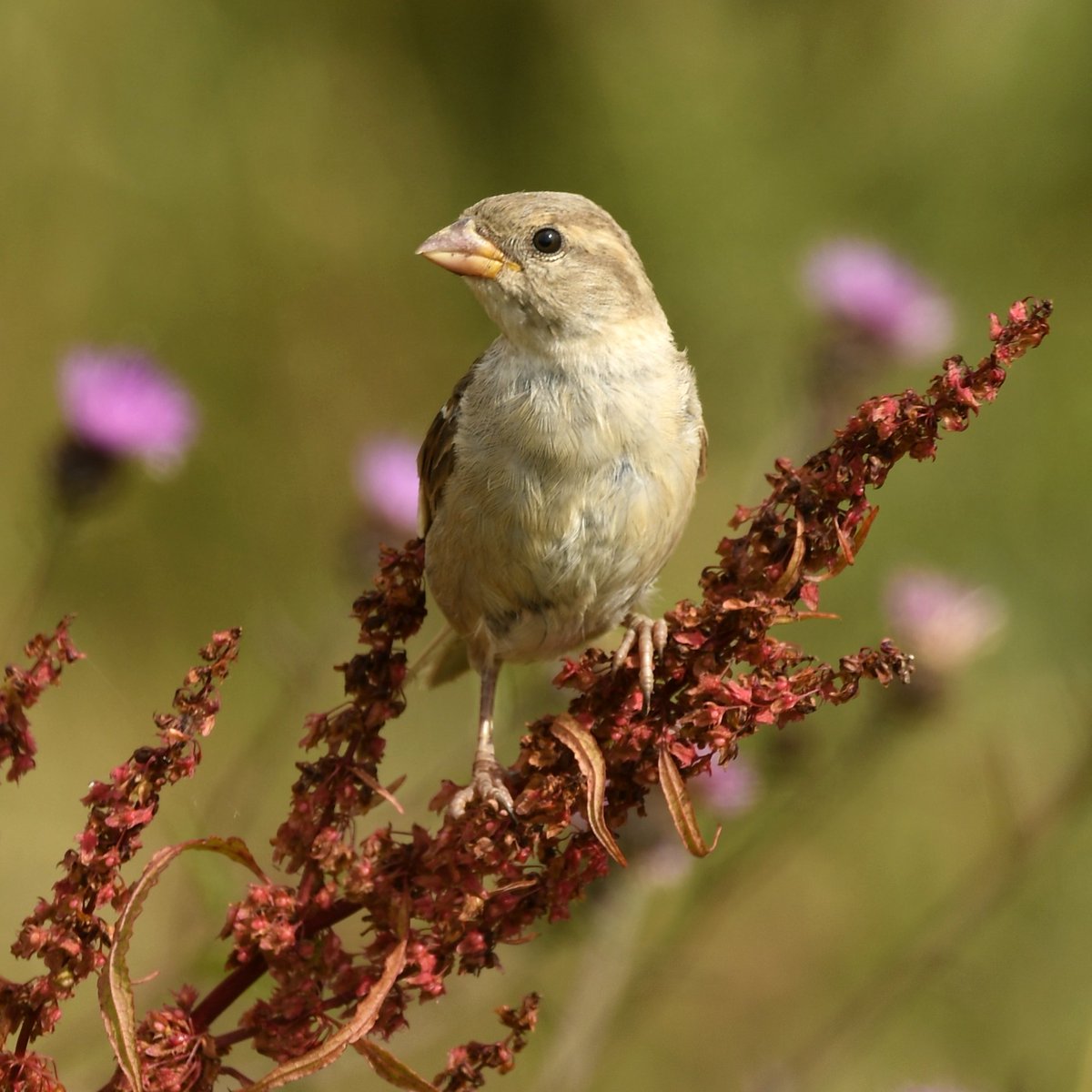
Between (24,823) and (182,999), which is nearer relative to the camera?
(182,999)

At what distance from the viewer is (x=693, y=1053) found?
220 inches

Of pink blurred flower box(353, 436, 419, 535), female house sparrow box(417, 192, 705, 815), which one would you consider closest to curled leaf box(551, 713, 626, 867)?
female house sparrow box(417, 192, 705, 815)

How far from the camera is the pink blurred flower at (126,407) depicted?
4.56m

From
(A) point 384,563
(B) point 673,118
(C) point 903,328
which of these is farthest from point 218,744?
(A) point 384,563

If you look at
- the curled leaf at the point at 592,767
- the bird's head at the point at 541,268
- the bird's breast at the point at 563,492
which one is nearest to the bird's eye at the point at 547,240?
the bird's head at the point at 541,268

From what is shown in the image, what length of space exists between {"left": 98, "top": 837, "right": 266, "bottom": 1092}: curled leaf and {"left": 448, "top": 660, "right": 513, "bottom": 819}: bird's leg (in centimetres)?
53

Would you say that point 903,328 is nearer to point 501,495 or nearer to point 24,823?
point 501,495

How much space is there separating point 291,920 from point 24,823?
3922 mm

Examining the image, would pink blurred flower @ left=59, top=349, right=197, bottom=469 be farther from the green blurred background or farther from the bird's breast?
the bird's breast

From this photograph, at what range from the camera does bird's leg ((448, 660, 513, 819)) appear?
95.7 inches

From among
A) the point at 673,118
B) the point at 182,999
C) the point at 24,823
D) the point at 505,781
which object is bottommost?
the point at 182,999

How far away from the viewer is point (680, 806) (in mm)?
2174

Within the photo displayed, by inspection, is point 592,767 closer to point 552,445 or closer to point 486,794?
point 486,794

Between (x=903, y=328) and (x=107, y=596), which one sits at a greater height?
(x=903, y=328)
